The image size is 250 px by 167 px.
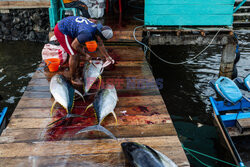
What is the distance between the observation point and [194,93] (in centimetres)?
720

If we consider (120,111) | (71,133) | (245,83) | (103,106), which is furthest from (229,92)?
(71,133)

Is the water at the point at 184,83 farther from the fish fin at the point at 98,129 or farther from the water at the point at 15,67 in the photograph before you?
the fish fin at the point at 98,129

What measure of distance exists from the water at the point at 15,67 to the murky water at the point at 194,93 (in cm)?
506

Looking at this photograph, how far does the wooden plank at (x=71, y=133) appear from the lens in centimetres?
306

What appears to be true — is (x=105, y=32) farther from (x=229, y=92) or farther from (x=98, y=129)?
(x=229, y=92)

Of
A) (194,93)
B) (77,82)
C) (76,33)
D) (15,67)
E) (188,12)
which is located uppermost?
(188,12)

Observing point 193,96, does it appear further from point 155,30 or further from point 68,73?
point 68,73

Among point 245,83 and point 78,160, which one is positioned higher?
point 245,83

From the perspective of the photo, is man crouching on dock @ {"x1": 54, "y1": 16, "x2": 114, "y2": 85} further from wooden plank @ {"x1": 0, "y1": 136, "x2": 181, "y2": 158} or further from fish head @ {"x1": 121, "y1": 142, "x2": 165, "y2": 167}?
fish head @ {"x1": 121, "y1": 142, "x2": 165, "y2": 167}

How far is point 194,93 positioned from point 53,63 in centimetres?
465

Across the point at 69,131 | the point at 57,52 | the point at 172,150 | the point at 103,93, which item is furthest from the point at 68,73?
the point at 172,150

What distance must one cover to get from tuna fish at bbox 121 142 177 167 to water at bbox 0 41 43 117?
17.0 feet

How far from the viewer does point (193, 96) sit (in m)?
7.04

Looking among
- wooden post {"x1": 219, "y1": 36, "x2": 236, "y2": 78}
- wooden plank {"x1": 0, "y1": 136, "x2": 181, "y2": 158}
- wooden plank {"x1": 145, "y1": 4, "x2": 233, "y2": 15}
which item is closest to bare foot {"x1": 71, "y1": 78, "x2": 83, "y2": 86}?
wooden plank {"x1": 0, "y1": 136, "x2": 181, "y2": 158}
